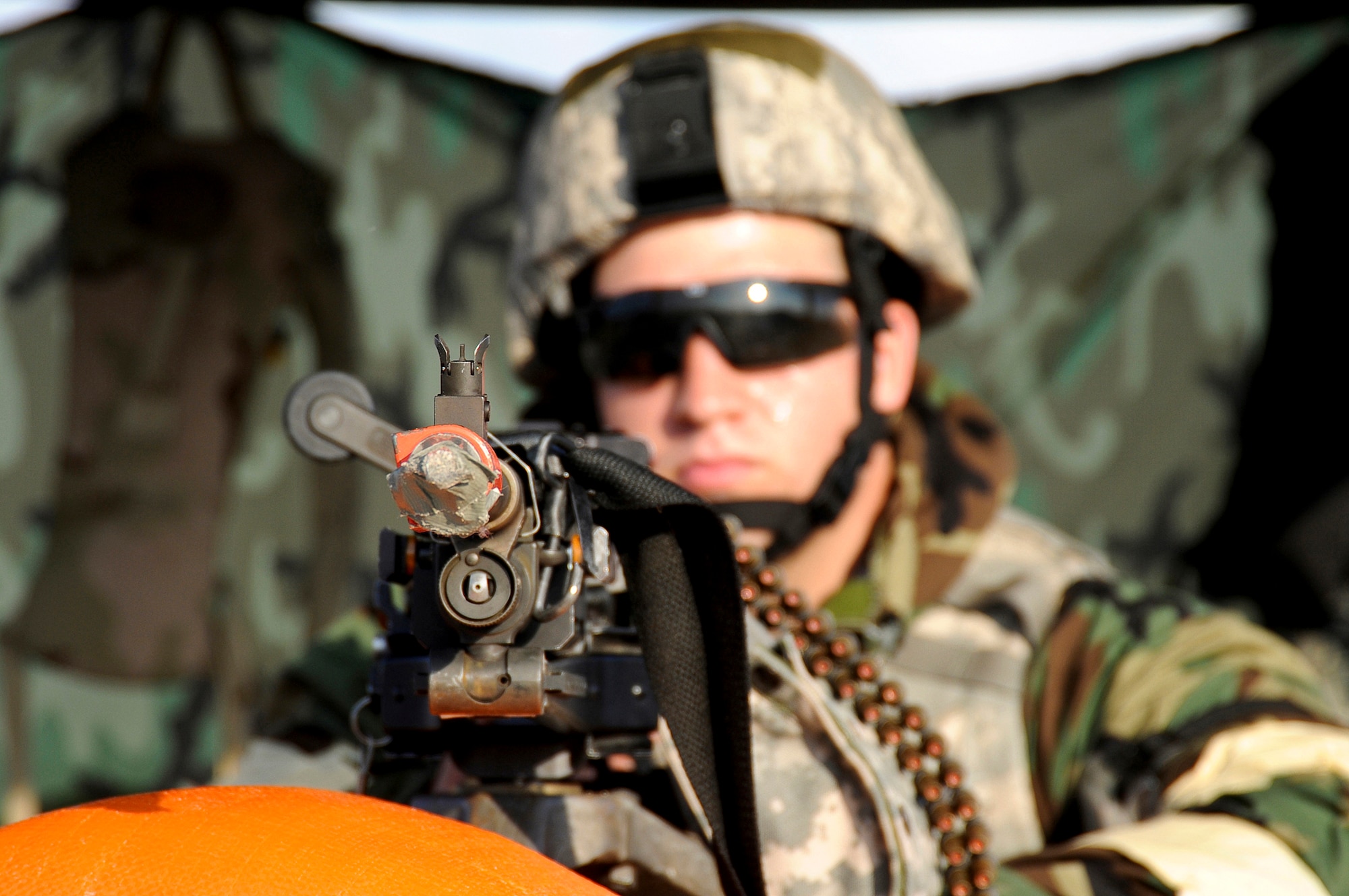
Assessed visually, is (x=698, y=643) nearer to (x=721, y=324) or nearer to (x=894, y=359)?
(x=721, y=324)

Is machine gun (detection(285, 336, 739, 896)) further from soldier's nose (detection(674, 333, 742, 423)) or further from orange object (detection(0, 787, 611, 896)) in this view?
soldier's nose (detection(674, 333, 742, 423))

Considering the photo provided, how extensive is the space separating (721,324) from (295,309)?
203 cm

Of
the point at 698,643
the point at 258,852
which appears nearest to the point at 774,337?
the point at 698,643

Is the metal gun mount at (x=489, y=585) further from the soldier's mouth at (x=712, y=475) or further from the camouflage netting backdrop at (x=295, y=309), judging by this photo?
the camouflage netting backdrop at (x=295, y=309)

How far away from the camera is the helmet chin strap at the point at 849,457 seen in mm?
1993

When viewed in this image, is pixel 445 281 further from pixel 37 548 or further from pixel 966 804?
pixel 966 804

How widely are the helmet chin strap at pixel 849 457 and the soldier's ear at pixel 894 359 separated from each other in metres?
0.03

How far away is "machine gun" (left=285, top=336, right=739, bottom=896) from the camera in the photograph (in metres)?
0.91

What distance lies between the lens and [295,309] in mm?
3586

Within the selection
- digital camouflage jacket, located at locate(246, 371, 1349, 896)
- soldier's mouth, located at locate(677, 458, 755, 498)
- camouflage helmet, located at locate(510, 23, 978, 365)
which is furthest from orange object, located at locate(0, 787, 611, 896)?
camouflage helmet, located at locate(510, 23, 978, 365)

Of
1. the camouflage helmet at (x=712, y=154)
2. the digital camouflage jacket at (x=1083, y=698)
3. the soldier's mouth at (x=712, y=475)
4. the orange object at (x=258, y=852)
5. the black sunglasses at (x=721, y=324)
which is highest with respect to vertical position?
the camouflage helmet at (x=712, y=154)

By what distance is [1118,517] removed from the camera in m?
3.65

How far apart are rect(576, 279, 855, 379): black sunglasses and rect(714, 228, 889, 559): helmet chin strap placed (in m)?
0.10

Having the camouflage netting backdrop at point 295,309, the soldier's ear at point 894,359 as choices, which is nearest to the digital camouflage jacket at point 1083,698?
the soldier's ear at point 894,359
